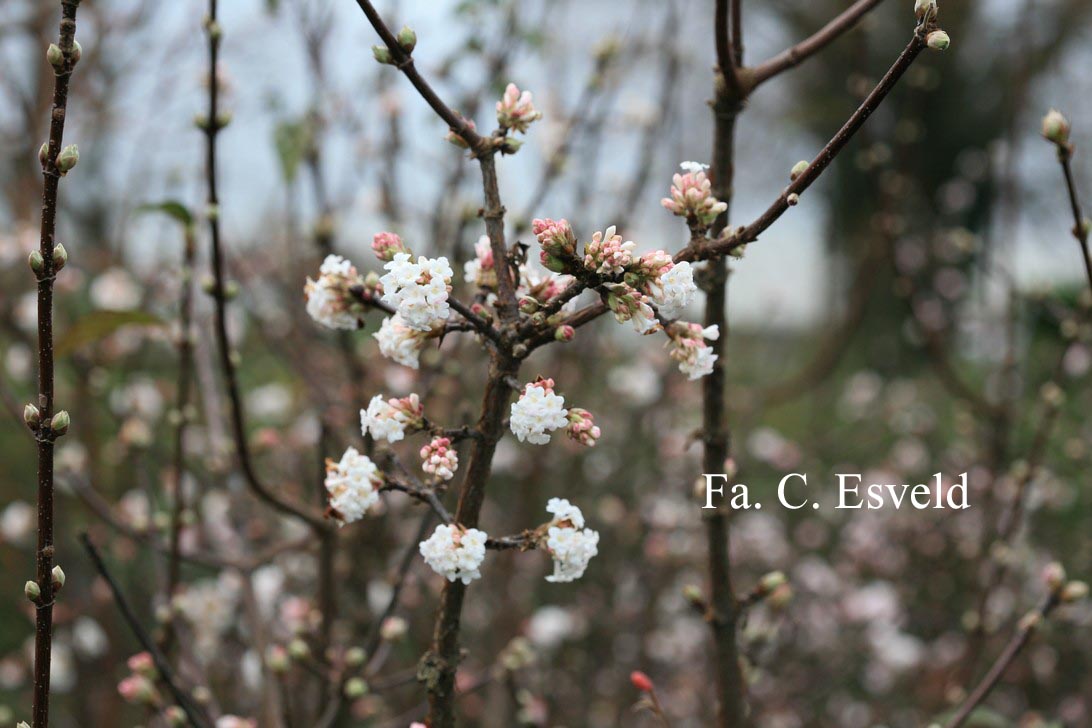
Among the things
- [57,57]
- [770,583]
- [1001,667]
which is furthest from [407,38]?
[1001,667]

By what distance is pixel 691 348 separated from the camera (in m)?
0.88

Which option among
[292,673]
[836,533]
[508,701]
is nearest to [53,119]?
[292,673]

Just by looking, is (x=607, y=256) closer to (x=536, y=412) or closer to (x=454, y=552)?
(x=536, y=412)

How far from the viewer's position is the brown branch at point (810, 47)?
115cm

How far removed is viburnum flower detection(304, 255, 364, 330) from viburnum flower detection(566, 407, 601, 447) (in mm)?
237

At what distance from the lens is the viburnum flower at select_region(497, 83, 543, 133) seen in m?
0.91

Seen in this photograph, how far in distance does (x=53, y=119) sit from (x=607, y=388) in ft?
10.7

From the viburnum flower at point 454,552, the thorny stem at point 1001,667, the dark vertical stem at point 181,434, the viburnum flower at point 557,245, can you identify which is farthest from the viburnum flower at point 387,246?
the thorny stem at point 1001,667

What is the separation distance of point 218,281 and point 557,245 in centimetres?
63

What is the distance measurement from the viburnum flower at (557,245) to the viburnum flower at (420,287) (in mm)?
81

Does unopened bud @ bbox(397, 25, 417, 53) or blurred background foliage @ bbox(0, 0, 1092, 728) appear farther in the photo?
blurred background foliage @ bbox(0, 0, 1092, 728)

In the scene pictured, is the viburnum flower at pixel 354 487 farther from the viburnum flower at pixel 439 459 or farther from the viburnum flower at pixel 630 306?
the viburnum flower at pixel 630 306

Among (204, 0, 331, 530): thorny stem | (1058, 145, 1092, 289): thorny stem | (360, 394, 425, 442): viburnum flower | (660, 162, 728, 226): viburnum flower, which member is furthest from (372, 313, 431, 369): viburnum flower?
(1058, 145, 1092, 289): thorny stem

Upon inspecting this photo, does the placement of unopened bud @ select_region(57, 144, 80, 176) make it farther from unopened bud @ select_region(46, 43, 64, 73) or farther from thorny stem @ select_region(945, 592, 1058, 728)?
thorny stem @ select_region(945, 592, 1058, 728)
